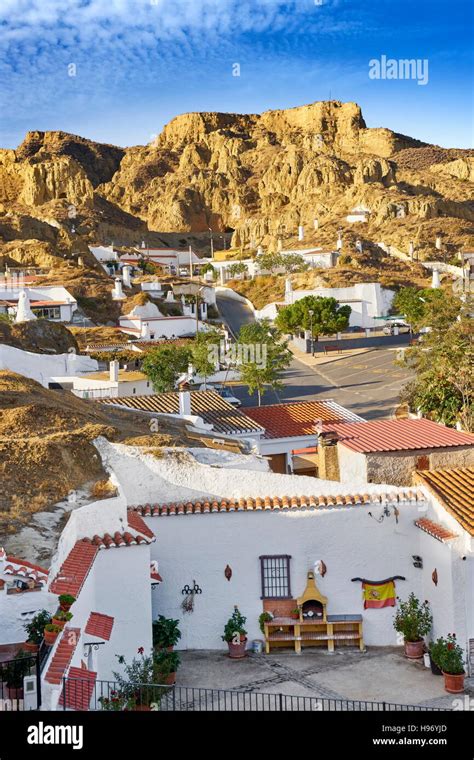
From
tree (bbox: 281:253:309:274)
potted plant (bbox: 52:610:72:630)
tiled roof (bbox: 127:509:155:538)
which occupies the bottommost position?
potted plant (bbox: 52:610:72:630)

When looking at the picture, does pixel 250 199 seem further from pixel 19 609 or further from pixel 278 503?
pixel 19 609

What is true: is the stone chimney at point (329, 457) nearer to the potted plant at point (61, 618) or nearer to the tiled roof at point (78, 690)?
the tiled roof at point (78, 690)

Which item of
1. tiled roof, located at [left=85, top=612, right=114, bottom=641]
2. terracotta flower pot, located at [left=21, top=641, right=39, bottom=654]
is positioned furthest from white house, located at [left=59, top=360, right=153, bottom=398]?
terracotta flower pot, located at [left=21, top=641, right=39, bottom=654]

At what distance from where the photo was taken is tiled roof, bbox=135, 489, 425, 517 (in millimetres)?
16844

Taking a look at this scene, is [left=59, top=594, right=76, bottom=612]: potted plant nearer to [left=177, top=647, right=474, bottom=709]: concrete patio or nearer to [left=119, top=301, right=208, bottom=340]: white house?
[left=177, top=647, right=474, bottom=709]: concrete patio

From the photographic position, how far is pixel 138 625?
1480 centimetres

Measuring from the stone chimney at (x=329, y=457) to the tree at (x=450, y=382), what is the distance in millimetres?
10396

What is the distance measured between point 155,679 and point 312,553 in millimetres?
4032

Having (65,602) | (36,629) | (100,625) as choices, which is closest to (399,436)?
(100,625)

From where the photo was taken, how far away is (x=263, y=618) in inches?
661

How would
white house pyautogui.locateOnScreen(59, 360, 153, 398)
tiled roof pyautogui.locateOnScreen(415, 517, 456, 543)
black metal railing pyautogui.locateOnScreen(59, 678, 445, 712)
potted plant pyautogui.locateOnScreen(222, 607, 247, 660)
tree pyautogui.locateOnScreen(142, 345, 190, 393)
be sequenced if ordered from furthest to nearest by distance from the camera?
tree pyautogui.locateOnScreen(142, 345, 190, 393), white house pyautogui.locateOnScreen(59, 360, 153, 398), potted plant pyautogui.locateOnScreen(222, 607, 247, 660), tiled roof pyautogui.locateOnScreen(415, 517, 456, 543), black metal railing pyautogui.locateOnScreen(59, 678, 445, 712)

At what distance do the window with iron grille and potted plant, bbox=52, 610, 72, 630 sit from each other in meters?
6.11
